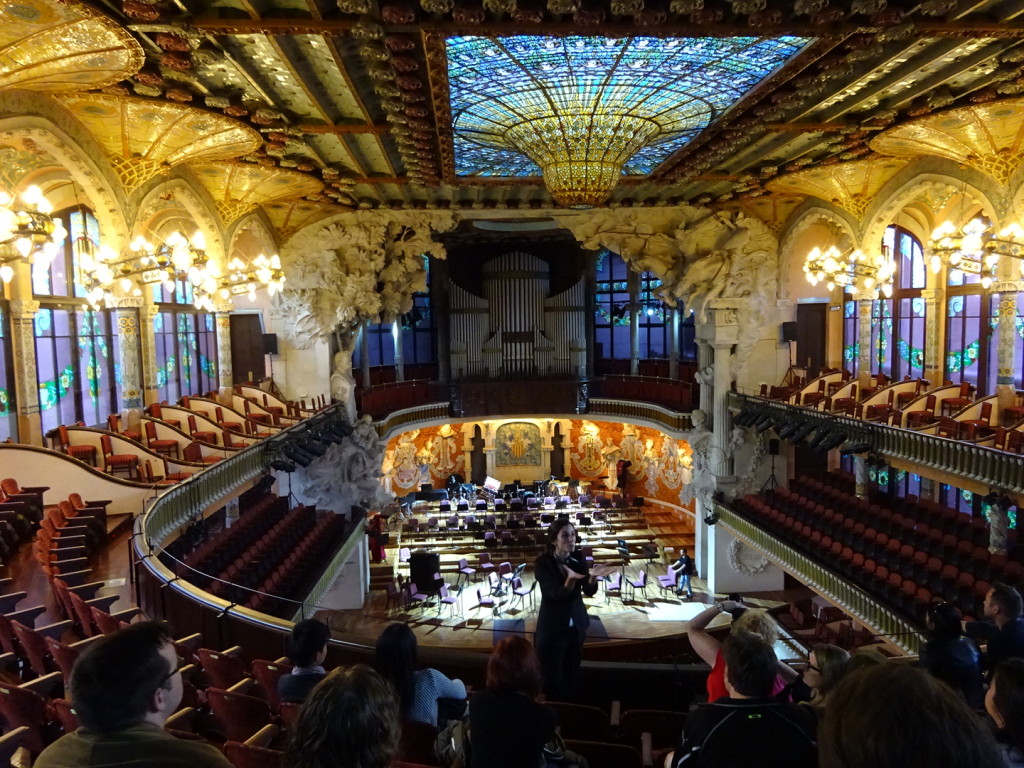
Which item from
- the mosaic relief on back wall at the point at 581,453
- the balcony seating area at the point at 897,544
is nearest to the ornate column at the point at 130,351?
the mosaic relief on back wall at the point at 581,453

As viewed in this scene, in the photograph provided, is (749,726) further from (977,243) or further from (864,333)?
(864,333)

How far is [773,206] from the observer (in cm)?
1855

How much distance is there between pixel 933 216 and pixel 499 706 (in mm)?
19415

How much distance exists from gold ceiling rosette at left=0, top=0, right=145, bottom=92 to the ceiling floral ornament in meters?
9.72

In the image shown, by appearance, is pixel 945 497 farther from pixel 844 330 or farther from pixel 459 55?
pixel 459 55

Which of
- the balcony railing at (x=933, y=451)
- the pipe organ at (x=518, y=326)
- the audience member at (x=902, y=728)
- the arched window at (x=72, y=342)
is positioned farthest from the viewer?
the pipe organ at (x=518, y=326)

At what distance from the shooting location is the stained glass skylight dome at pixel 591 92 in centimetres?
757

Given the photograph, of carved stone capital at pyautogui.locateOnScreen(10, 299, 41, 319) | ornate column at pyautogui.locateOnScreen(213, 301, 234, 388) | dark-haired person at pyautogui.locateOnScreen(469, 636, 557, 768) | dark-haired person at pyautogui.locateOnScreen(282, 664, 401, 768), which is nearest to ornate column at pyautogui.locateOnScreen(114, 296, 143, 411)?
carved stone capital at pyautogui.locateOnScreen(10, 299, 41, 319)

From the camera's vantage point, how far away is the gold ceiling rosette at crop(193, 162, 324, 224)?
44.2ft

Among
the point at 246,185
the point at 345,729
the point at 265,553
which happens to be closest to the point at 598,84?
the point at 345,729

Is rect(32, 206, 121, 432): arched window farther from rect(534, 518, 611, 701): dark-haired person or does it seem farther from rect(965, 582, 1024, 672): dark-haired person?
rect(965, 582, 1024, 672): dark-haired person

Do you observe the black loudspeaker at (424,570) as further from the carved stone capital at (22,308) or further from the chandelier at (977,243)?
the chandelier at (977,243)

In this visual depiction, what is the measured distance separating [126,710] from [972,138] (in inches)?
538

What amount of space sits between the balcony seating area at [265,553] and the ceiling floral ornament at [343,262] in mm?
4828
